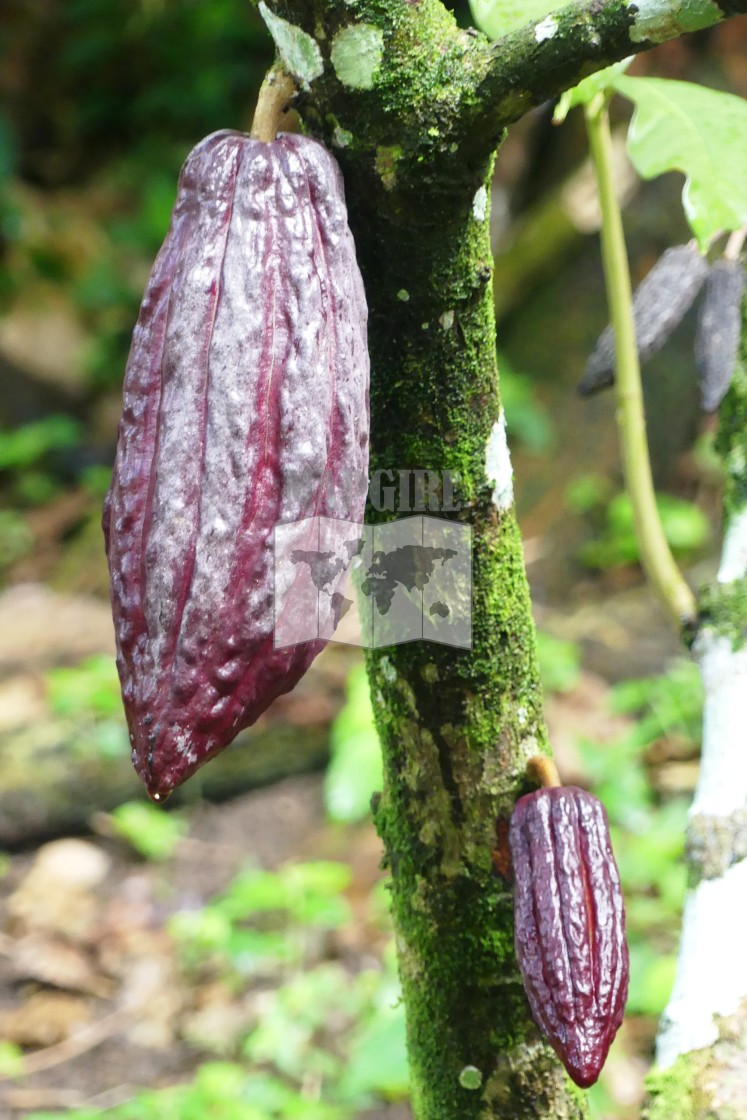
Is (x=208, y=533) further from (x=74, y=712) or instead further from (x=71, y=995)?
(x=74, y=712)

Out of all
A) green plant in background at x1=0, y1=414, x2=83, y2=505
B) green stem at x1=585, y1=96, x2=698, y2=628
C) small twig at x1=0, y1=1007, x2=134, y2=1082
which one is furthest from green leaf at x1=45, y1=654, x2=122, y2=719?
green stem at x1=585, y1=96, x2=698, y2=628

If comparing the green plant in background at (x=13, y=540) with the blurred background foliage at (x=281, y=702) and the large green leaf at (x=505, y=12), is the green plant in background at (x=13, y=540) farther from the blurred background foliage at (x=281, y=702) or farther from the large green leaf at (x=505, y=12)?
the large green leaf at (x=505, y=12)

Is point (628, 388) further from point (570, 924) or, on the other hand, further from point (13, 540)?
point (13, 540)

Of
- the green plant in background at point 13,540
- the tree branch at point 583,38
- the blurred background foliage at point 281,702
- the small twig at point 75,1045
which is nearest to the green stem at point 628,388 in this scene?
the tree branch at point 583,38

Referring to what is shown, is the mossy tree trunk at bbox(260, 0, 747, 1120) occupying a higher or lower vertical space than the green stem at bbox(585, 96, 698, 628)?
lower

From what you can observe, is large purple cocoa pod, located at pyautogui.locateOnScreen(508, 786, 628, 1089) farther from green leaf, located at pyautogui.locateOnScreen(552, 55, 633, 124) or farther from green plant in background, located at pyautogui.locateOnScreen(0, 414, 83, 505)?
green plant in background, located at pyautogui.locateOnScreen(0, 414, 83, 505)
